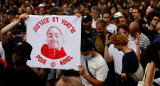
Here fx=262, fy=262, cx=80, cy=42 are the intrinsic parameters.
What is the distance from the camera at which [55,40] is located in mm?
3979

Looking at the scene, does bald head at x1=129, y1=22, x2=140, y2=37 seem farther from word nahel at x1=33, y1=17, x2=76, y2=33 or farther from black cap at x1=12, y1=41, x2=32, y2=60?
black cap at x1=12, y1=41, x2=32, y2=60

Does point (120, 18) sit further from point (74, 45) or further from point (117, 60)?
point (74, 45)

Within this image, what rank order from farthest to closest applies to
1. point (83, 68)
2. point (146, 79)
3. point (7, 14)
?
point (7, 14)
point (83, 68)
point (146, 79)

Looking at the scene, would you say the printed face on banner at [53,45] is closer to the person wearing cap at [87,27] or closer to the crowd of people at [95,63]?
the crowd of people at [95,63]

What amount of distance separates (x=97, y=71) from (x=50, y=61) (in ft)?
2.64

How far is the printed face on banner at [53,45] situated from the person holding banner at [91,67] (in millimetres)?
390

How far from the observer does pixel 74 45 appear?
3906 millimetres

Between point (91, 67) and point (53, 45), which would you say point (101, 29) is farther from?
Result: point (91, 67)

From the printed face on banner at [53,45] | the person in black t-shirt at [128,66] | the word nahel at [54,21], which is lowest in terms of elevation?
the person in black t-shirt at [128,66]

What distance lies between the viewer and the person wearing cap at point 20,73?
9.82 feet

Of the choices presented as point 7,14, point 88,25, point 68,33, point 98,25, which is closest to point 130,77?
point 68,33

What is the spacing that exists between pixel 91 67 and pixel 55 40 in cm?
→ 73

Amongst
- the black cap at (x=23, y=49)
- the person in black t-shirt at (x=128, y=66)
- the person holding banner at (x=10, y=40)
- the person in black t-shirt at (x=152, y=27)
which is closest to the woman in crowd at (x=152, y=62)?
the person in black t-shirt at (x=128, y=66)

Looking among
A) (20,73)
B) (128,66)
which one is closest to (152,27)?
(128,66)
